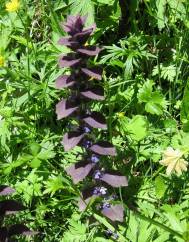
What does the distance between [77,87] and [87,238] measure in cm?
78

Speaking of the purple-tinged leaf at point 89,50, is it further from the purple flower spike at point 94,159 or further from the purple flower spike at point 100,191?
the purple flower spike at point 100,191

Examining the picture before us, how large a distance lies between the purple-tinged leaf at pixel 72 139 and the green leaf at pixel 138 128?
0.49m

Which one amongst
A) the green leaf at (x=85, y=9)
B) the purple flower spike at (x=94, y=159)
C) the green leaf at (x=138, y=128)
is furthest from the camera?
the green leaf at (x=85, y=9)

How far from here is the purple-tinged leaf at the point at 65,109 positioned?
2.35m

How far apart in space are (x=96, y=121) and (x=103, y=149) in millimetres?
159

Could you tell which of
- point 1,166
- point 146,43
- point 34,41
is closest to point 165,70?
point 146,43

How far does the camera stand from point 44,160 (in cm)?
286

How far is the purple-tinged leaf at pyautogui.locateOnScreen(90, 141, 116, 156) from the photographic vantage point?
249 centimetres

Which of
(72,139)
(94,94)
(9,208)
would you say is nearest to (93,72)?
(94,94)

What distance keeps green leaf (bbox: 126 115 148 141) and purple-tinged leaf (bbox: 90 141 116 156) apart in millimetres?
369

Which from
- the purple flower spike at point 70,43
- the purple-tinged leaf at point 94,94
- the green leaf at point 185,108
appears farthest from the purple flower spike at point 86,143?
the green leaf at point 185,108

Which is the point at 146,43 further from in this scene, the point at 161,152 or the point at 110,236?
the point at 110,236

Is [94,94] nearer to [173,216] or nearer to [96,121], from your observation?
[96,121]

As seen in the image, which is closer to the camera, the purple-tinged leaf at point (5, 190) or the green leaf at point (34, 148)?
the purple-tinged leaf at point (5, 190)
